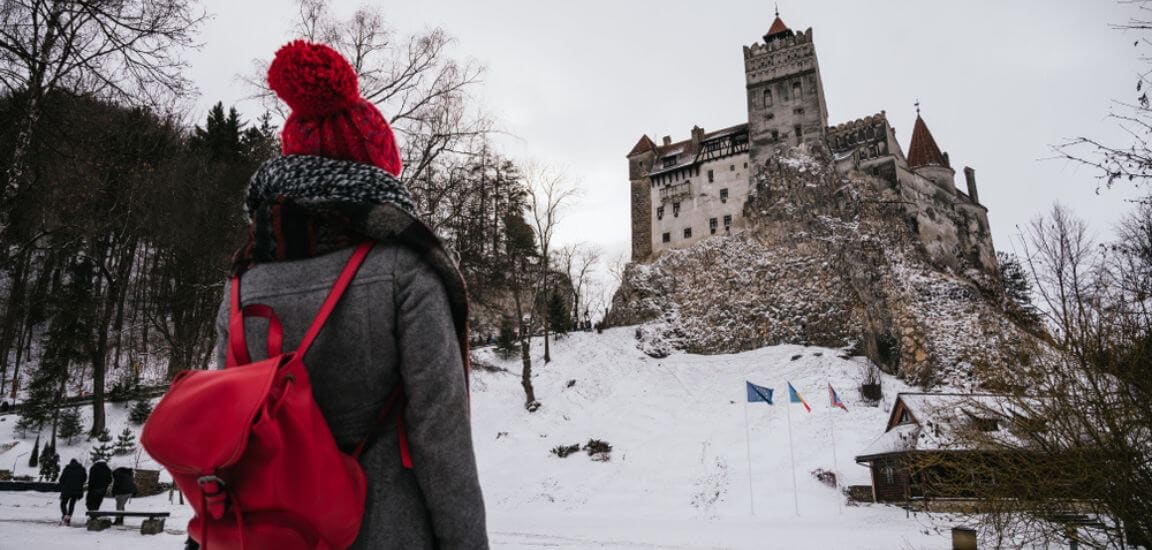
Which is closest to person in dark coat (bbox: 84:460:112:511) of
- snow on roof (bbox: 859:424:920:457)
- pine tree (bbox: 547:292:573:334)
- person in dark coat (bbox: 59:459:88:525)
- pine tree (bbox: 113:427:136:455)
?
person in dark coat (bbox: 59:459:88:525)

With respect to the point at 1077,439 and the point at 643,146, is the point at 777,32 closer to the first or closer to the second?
the point at 643,146

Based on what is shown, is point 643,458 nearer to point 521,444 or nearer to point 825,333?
point 521,444

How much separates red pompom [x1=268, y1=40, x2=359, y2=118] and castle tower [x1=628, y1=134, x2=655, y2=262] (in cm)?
5160

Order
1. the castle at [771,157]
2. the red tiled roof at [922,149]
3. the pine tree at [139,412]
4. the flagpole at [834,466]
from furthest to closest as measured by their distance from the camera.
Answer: the red tiled roof at [922,149], the castle at [771,157], the pine tree at [139,412], the flagpole at [834,466]

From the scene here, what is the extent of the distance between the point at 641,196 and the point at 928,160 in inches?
978

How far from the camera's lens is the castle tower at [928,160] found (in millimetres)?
52281

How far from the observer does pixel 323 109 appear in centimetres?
221

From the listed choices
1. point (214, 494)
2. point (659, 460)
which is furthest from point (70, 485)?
point (659, 460)

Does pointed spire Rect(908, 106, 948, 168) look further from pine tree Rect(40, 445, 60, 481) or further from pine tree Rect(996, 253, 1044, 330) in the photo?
pine tree Rect(40, 445, 60, 481)

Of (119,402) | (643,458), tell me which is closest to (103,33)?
(643,458)

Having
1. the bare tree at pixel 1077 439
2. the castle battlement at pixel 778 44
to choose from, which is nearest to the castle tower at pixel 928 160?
the castle battlement at pixel 778 44

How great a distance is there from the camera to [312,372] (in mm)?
1820

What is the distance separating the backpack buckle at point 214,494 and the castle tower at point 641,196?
52.3 metres

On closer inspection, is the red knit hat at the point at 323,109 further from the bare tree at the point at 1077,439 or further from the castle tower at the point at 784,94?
the castle tower at the point at 784,94
